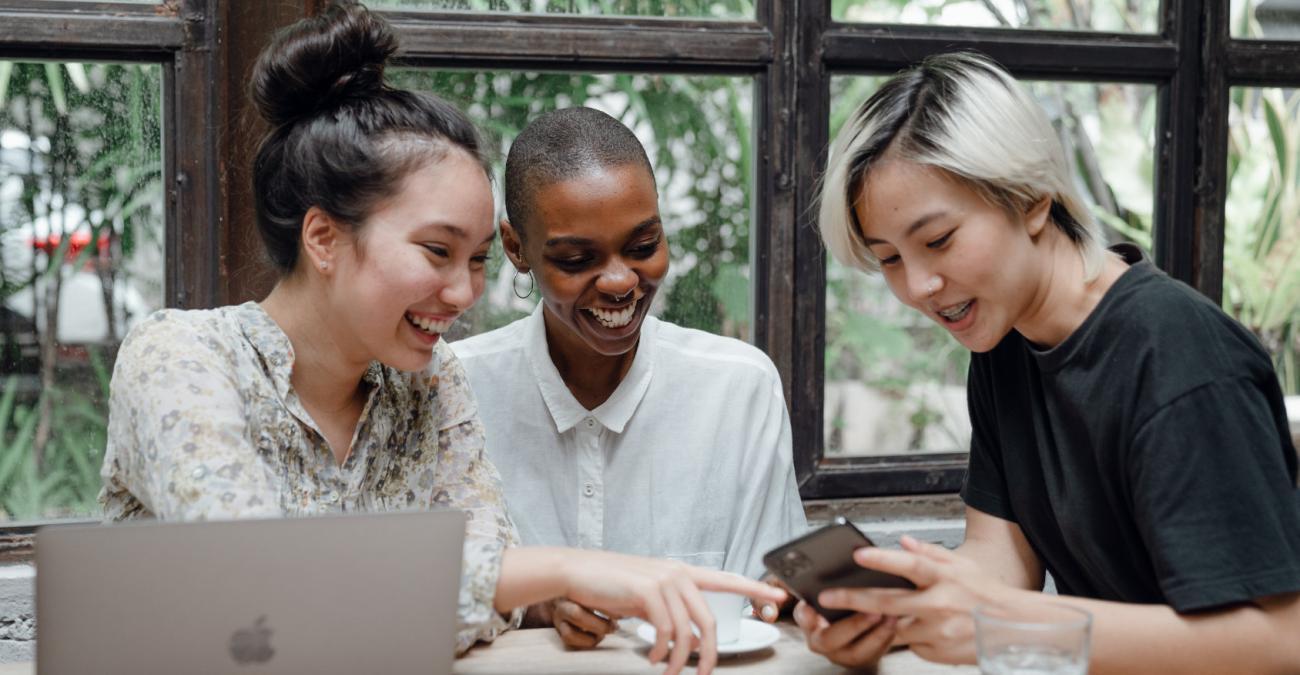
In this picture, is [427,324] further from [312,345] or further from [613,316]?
[613,316]

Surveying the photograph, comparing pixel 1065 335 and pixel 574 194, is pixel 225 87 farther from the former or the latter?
pixel 1065 335

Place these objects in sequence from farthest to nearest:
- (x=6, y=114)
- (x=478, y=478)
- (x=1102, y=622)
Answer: (x=6, y=114) → (x=478, y=478) → (x=1102, y=622)

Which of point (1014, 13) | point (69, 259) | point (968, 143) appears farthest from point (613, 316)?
point (1014, 13)

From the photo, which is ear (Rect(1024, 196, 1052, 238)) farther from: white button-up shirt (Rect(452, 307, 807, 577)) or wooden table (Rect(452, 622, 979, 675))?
white button-up shirt (Rect(452, 307, 807, 577))

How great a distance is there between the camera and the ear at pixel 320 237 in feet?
5.17

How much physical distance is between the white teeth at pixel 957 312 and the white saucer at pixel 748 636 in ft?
1.46

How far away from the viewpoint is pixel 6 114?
2287 mm

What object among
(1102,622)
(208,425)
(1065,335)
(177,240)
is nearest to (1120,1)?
(1065,335)

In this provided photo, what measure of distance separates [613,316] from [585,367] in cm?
20

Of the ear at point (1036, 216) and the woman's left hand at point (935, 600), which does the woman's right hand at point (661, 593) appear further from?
the ear at point (1036, 216)

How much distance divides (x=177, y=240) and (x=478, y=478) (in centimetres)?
97

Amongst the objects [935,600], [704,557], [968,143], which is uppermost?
[968,143]

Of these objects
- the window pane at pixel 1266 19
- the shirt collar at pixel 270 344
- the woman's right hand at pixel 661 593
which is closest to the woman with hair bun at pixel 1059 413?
the woman's right hand at pixel 661 593

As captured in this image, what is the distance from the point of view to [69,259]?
2344mm
